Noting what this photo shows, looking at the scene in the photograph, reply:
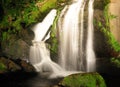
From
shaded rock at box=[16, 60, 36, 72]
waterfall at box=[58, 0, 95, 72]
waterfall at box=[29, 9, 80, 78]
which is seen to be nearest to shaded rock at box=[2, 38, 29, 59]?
waterfall at box=[29, 9, 80, 78]

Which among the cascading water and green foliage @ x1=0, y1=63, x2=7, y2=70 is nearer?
green foliage @ x1=0, y1=63, x2=7, y2=70

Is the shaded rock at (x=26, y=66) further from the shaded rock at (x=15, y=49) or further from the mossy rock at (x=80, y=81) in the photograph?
the mossy rock at (x=80, y=81)

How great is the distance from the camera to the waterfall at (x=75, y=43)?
13977 mm

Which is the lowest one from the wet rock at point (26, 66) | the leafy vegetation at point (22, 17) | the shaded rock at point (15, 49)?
the wet rock at point (26, 66)

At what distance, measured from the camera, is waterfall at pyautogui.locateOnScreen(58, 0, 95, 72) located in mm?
13977

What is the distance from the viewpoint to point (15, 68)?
40.8ft

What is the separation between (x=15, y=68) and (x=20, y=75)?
405 millimetres

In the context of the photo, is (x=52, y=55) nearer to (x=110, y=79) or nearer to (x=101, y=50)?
(x=101, y=50)

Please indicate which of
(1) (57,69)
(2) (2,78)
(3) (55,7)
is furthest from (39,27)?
(2) (2,78)

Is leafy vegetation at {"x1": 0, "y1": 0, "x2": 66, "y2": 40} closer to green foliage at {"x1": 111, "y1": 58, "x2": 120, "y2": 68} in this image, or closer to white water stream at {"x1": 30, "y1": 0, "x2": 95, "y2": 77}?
white water stream at {"x1": 30, "y1": 0, "x2": 95, "y2": 77}

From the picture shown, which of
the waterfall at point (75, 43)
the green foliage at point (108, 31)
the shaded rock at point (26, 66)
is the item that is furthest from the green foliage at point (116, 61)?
the shaded rock at point (26, 66)

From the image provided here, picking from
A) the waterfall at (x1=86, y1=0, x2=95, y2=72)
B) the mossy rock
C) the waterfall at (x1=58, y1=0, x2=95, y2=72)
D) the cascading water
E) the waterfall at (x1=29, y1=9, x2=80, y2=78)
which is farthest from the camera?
the waterfall at (x1=58, y1=0, x2=95, y2=72)

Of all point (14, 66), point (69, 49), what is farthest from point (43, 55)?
point (14, 66)

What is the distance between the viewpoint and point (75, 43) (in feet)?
46.5
